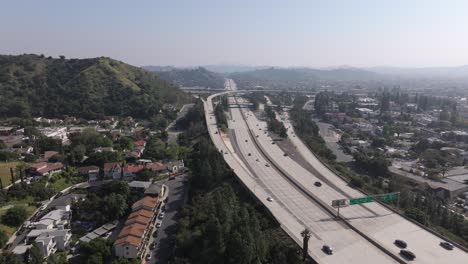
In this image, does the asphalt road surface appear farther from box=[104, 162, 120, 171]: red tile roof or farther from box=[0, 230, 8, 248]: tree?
box=[0, 230, 8, 248]: tree

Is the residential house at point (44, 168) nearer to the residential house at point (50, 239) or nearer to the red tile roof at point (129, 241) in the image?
the residential house at point (50, 239)

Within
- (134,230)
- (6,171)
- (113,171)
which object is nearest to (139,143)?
(113,171)

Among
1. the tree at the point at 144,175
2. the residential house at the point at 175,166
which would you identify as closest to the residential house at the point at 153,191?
the tree at the point at 144,175

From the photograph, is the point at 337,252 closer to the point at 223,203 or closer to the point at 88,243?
the point at 223,203

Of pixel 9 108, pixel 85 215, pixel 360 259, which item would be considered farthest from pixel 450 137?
pixel 9 108

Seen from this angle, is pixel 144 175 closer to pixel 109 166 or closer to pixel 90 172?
pixel 109 166
